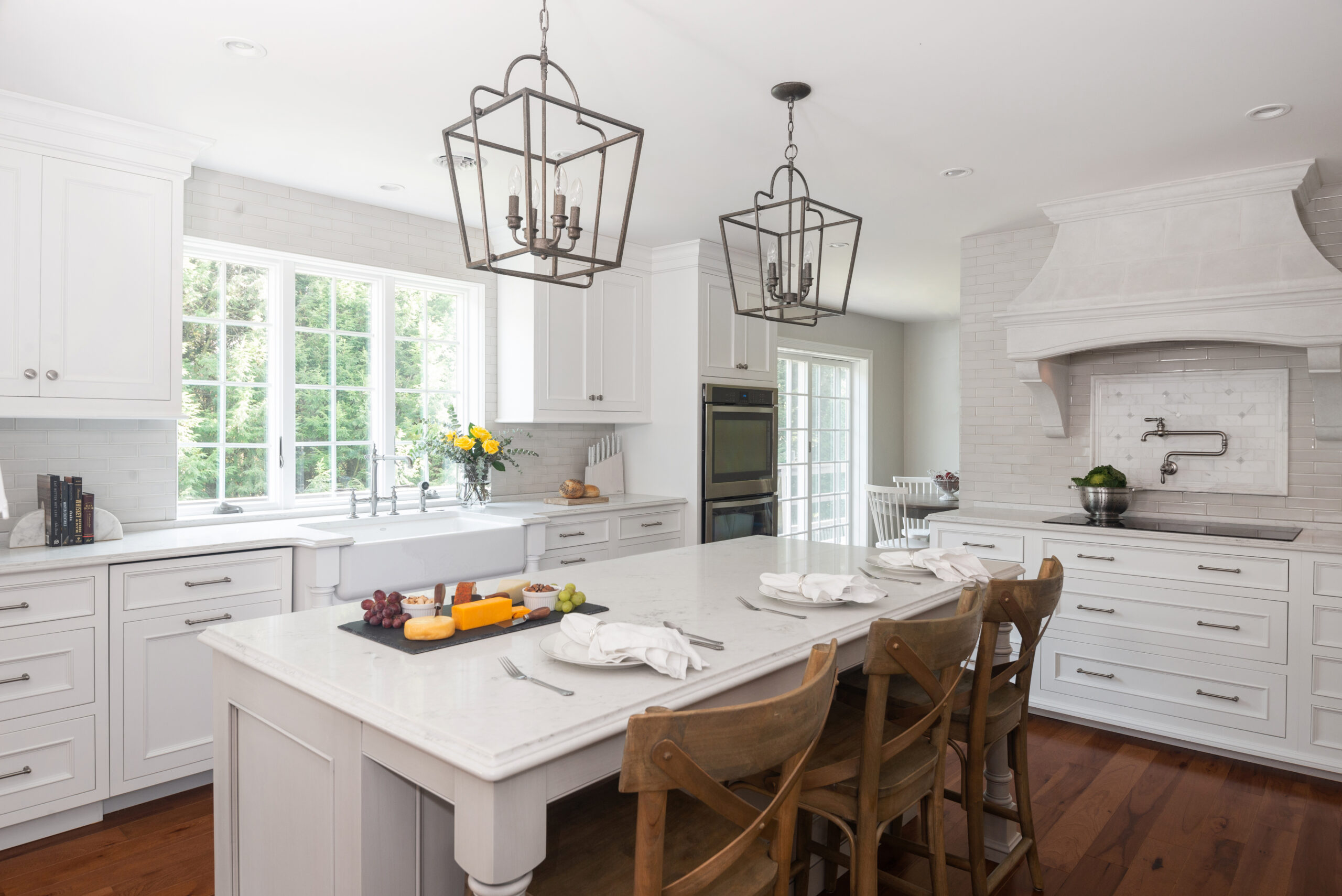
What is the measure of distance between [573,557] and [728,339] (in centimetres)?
171

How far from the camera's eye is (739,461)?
4922mm

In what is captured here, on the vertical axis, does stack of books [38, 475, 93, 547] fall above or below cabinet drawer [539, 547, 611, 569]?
above

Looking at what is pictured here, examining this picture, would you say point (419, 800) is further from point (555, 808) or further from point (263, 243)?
point (263, 243)

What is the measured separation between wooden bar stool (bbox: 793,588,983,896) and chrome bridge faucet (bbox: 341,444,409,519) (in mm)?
2612

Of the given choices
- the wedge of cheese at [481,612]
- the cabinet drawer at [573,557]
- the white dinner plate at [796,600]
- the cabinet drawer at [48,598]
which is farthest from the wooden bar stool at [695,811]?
the cabinet drawer at [573,557]

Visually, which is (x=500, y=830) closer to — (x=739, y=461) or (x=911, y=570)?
(x=911, y=570)

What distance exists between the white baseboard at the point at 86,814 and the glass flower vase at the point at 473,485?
5.51 feet

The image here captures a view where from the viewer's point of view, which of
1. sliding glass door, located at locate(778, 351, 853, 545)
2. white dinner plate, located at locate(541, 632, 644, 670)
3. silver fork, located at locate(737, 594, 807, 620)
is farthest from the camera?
sliding glass door, located at locate(778, 351, 853, 545)

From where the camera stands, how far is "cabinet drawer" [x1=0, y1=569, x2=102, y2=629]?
7.95ft

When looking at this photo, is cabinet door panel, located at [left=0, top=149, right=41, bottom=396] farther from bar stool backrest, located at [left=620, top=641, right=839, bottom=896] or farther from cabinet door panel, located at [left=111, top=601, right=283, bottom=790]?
bar stool backrest, located at [left=620, top=641, right=839, bottom=896]

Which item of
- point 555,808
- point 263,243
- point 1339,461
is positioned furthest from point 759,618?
point 1339,461

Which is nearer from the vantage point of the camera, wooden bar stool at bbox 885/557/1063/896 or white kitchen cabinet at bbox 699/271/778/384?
wooden bar stool at bbox 885/557/1063/896

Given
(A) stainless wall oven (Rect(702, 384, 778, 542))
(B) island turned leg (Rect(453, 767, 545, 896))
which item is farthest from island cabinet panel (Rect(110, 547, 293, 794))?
(A) stainless wall oven (Rect(702, 384, 778, 542))

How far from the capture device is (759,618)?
1.80 metres
